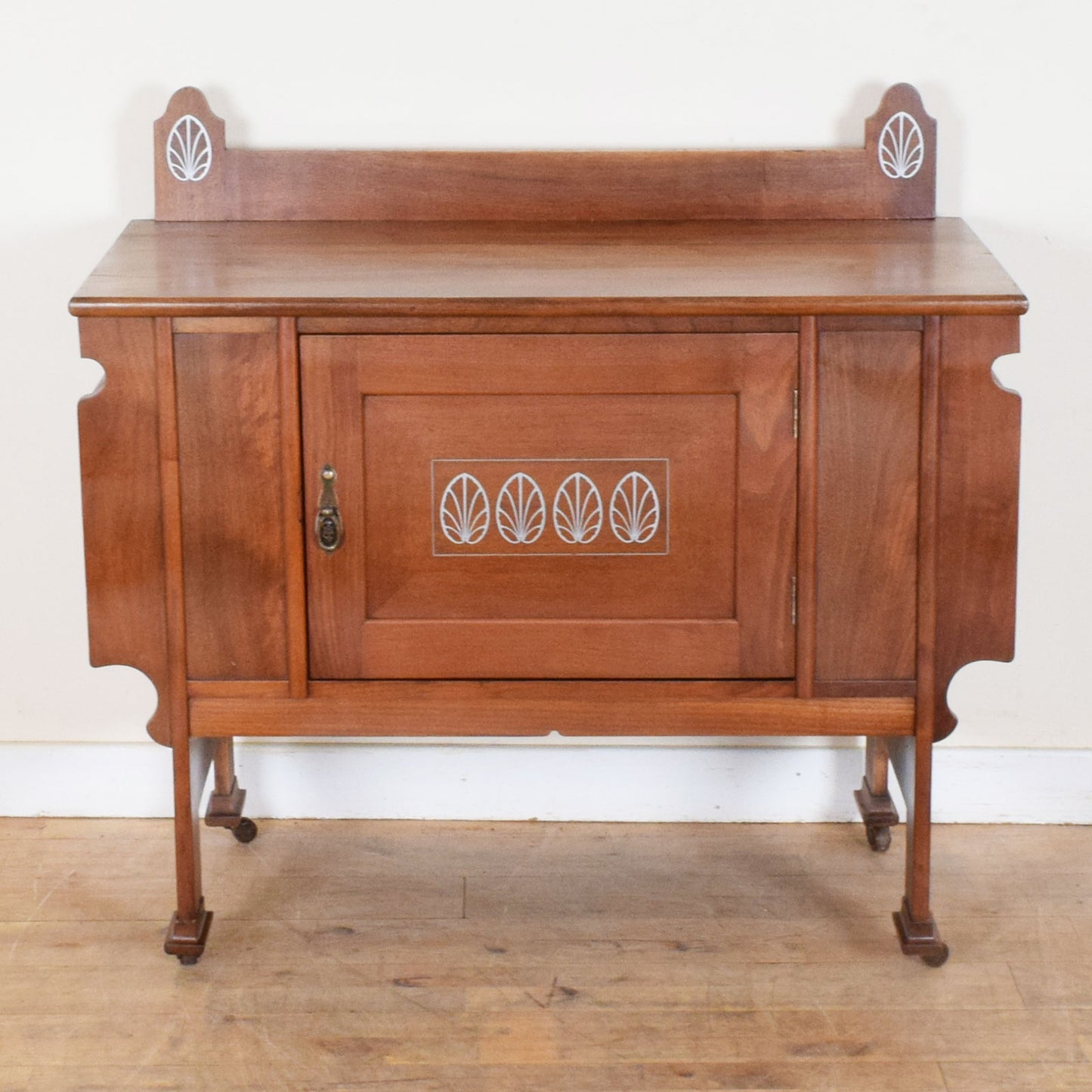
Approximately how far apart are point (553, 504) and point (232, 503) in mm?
359

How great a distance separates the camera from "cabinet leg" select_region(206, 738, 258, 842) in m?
2.56

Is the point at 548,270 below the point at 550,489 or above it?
above

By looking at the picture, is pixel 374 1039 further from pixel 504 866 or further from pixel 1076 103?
pixel 1076 103

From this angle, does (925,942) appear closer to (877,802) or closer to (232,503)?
(877,802)

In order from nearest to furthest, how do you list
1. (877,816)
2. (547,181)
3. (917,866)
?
(917,866), (547,181), (877,816)

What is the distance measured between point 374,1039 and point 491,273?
88cm

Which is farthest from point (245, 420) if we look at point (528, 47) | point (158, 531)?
point (528, 47)

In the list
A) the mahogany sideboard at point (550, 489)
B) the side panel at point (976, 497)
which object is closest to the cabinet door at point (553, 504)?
the mahogany sideboard at point (550, 489)

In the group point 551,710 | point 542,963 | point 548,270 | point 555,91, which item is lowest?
point 542,963

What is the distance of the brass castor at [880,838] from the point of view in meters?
2.55

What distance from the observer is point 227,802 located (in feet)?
8.42

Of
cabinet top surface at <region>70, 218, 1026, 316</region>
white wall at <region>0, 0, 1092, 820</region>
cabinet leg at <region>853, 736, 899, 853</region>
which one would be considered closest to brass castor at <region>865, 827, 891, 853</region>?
cabinet leg at <region>853, 736, 899, 853</region>

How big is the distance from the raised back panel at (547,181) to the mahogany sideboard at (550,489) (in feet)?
0.64

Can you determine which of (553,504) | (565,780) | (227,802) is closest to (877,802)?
(565,780)
